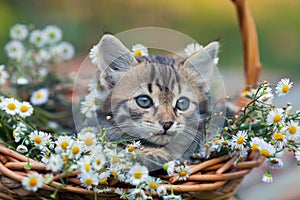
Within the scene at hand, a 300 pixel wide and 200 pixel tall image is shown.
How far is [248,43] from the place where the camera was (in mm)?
1323

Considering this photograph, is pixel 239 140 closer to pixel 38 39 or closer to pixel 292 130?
pixel 292 130

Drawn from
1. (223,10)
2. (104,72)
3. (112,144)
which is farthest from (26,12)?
(112,144)

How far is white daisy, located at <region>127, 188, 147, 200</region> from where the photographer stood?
896 millimetres

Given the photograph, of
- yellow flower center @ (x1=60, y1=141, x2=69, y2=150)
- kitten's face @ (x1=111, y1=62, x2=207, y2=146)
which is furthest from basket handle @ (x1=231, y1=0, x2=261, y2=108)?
yellow flower center @ (x1=60, y1=141, x2=69, y2=150)

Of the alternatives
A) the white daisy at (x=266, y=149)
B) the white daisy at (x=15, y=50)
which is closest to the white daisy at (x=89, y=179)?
the white daisy at (x=266, y=149)

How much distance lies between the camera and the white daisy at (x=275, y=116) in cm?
100

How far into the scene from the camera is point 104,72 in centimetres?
114

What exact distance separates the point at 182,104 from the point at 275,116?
0.74 feet

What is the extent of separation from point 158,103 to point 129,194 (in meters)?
0.24

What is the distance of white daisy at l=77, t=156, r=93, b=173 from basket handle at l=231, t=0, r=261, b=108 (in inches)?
22.8

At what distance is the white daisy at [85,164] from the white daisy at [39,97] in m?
0.57

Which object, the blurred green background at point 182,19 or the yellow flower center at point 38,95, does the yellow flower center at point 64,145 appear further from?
the blurred green background at point 182,19

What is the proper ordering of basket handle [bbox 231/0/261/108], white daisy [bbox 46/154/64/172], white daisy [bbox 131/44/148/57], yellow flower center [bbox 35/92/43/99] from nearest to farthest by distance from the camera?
white daisy [bbox 46/154/64/172], white daisy [bbox 131/44/148/57], basket handle [bbox 231/0/261/108], yellow flower center [bbox 35/92/43/99]

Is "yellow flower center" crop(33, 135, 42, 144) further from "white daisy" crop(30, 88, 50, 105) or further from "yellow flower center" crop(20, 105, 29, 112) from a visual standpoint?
"white daisy" crop(30, 88, 50, 105)
